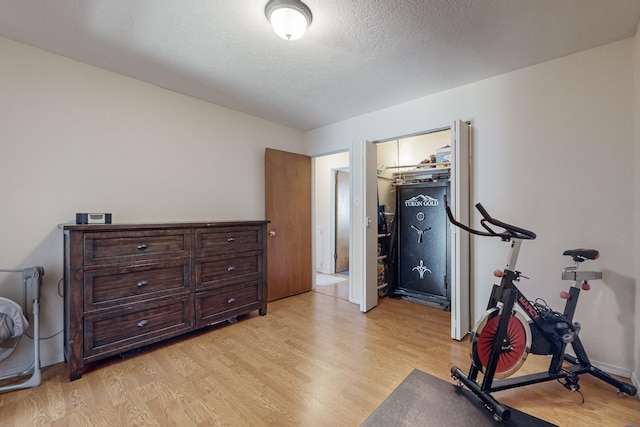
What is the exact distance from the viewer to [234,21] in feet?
5.97

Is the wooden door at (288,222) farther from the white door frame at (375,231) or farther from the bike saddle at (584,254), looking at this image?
the bike saddle at (584,254)

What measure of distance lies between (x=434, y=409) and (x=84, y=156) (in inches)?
132

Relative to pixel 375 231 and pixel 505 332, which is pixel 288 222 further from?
pixel 505 332

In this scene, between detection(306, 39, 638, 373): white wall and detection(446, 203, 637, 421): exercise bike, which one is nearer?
detection(446, 203, 637, 421): exercise bike

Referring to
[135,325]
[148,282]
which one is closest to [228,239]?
[148,282]

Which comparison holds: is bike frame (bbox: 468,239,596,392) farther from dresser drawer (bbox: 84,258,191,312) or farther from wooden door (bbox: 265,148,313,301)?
wooden door (bbox: 265,148,313,301)

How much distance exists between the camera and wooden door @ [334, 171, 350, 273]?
18.0 feet

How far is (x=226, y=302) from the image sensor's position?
2.83m

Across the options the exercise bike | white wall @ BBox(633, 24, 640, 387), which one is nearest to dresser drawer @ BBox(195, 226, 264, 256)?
the exercise bike

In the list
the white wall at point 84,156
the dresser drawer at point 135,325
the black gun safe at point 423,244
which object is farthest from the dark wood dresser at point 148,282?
the black gun safe at point 423,244

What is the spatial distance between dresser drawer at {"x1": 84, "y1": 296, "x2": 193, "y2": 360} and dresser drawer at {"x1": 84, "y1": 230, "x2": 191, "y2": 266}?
413 millimetres

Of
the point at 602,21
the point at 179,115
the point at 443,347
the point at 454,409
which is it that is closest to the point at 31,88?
the point at 179,115

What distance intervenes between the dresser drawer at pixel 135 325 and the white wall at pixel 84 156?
0.53 meters

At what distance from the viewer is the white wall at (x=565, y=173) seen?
200 centimetres
